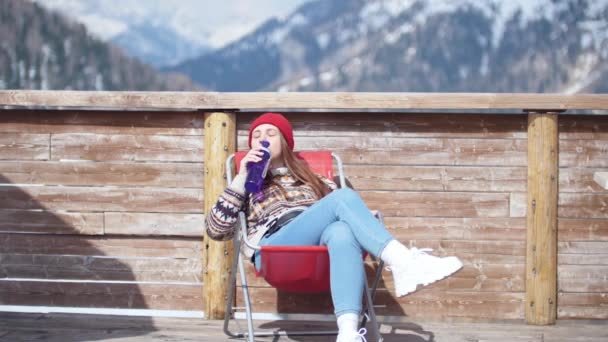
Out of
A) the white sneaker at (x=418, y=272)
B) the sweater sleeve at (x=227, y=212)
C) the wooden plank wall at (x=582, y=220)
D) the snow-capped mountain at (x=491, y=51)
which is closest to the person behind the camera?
the white sneaker at (x=418, y=272)

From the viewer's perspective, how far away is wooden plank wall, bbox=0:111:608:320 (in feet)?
12.3

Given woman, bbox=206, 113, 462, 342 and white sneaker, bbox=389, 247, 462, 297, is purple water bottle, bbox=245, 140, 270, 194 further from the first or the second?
white sneaker, bbox=389, 247, 462, 297

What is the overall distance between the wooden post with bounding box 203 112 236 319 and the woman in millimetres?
206

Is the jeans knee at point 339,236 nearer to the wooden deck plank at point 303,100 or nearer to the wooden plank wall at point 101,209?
the wooden deck plank at point 303,100

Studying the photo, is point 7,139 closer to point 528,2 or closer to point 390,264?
point 390,264

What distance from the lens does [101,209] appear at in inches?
152

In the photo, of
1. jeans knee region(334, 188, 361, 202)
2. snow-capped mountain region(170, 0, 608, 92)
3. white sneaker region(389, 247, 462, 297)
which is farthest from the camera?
snow-capped mountain region(170, 0, 608, 92)

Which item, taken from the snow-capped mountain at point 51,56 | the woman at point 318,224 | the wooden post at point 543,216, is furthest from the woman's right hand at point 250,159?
the snow-capped mountain at point 51,56

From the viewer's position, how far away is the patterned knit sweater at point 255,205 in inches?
124

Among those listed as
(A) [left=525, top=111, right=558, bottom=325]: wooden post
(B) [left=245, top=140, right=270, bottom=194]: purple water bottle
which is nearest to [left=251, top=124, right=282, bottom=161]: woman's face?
(B) [left=245, top=140, right=270, bottom=194]: purple water bottle

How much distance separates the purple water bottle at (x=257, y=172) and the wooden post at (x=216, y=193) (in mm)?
541

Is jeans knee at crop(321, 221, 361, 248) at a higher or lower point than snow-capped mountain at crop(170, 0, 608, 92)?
lower

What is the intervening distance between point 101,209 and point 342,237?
1410 millimetres

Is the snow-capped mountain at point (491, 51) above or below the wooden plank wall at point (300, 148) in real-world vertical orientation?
above
